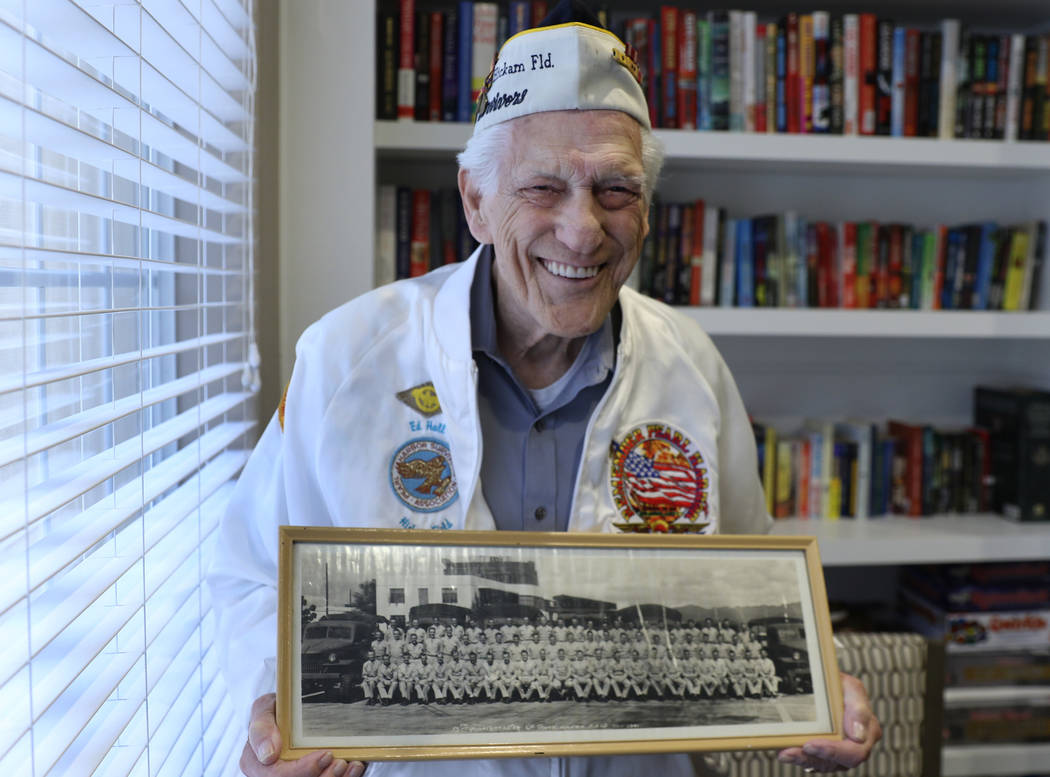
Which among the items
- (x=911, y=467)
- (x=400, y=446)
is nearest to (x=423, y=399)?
(x=400, y=446)

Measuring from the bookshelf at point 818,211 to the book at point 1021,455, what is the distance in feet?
0.18

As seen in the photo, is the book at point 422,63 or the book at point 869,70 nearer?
the book at point 422,63

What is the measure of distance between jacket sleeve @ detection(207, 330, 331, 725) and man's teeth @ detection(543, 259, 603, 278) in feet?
1.09

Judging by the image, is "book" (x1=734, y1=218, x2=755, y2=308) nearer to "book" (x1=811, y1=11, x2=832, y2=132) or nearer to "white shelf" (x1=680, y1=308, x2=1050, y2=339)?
"white shelf" (x1=680, y1=308, x2=1050, y2=339)

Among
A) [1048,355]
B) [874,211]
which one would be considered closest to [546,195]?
[874,211]

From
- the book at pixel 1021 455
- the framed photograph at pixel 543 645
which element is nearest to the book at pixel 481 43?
the framed photograph at pixel 543 645

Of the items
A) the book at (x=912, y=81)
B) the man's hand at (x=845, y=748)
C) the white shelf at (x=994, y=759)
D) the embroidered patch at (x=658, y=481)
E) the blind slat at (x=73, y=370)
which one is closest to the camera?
the blind slat at (x=73, y=370)

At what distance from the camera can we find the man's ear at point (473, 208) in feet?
3.91

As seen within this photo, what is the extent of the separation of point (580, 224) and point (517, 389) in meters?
0.25

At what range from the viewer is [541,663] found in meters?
0.93

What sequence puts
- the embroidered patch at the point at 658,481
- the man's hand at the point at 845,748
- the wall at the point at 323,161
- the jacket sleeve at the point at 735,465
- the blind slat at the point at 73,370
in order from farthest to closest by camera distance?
the wall at the point at 323,161
the jacket sleeve at the point at 735,465
the embroidered patch at the point at 658,481
the man's hand at the point at 845,748
the blind slat at the point at 73,370

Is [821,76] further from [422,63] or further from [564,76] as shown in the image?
[564,76]

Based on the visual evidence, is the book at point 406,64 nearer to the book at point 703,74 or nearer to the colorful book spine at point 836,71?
the book at point 703,74

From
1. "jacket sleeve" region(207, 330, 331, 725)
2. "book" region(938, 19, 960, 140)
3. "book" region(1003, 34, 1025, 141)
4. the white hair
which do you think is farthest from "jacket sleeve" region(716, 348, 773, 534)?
"book" region(1003, 34, 1025, 141)
